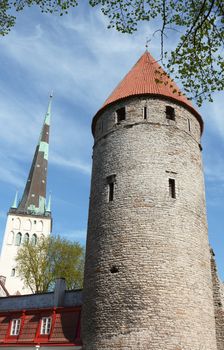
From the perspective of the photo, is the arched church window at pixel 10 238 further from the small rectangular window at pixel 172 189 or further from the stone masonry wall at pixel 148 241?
the small rectangular window at pixel 172 189

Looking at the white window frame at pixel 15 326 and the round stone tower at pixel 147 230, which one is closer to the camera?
the round stone tower at pixel 147 230

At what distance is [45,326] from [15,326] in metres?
2.03

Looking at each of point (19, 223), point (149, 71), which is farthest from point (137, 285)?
point (19, 223)

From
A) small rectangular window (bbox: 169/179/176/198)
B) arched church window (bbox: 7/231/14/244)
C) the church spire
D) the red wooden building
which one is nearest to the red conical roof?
small rectangular window (bbox: 169/179/176/198)

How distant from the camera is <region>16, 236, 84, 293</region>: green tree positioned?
3194 centimetres

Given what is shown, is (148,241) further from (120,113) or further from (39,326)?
(39,326)

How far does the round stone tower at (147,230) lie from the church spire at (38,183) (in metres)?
39.3

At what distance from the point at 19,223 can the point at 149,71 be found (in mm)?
39482

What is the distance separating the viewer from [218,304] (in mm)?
14273

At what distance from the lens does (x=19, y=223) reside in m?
53.0

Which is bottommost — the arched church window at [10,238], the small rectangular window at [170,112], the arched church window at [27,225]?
the small rectangular window at [170,112]

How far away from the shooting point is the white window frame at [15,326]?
677 inches

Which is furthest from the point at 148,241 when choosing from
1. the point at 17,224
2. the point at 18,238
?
the point at 17,224

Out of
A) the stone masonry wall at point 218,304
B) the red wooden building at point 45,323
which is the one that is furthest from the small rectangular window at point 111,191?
the stone masonry wall at point 218,304
